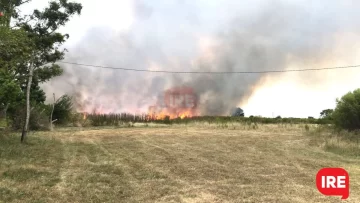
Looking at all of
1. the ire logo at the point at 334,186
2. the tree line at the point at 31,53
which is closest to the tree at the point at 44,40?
the tree line at the point at 31,53

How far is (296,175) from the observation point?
27.5 ft

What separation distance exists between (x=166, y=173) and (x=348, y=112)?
1354 cm

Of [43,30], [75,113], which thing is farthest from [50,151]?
[75,113]

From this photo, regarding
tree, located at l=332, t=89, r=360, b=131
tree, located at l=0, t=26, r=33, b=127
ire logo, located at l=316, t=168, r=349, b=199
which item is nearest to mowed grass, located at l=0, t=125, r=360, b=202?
ire logo, located at l=316, t=168, r=349, b=199

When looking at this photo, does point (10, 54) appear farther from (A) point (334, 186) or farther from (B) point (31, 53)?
(A) point (334, 186)

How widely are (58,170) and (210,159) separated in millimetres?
4646

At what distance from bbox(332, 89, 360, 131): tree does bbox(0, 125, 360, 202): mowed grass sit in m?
5.33

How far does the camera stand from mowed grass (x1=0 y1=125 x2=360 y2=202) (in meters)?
6.32

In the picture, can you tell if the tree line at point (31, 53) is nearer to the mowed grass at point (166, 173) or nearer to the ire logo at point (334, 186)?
the mowed grass at point (166, 173)

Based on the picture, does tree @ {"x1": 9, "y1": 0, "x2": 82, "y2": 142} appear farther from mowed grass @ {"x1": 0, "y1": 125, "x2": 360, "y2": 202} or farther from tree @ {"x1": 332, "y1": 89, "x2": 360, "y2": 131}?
tree @ {"x1": 332, "y1": 89, "x2": 360, "y2": 131}

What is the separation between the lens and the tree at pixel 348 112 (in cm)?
1755

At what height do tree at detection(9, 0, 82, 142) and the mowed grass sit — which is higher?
tree at detection(9, 0, 82, 142)

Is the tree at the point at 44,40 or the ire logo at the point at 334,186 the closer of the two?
the ire logo at the point at 334,186

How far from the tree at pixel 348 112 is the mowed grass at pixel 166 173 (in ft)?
17.5
